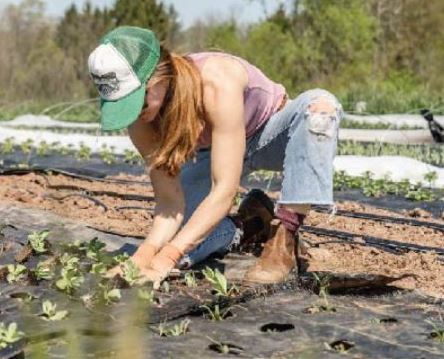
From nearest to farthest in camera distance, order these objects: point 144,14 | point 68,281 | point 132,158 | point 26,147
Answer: point 68,281, point 132,158, point 26,147, point 144,14

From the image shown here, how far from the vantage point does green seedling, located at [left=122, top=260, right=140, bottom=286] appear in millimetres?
2801

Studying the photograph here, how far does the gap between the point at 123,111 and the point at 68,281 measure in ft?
1.79

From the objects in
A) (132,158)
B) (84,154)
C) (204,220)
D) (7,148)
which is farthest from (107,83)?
(7,148)

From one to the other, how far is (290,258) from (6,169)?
12.0ft

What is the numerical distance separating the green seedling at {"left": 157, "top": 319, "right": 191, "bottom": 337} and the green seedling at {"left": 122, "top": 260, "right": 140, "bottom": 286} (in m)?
0.26

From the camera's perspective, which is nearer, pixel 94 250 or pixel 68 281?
pixel 68 281

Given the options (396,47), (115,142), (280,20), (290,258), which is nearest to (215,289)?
(290,258)

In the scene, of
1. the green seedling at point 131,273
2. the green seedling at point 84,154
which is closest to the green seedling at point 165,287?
the green seedling at point 131,273

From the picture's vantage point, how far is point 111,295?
267cm

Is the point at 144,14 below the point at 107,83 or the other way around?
the other way around

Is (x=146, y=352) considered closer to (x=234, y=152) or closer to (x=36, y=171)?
(x=234, y=152)

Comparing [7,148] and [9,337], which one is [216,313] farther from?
[7,148]

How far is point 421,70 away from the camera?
26297 millimetres

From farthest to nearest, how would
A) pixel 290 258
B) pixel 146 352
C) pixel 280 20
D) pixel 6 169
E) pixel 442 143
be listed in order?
1. pixel 280 20
2. pixel 442 143
3. pixel 6 169
4. pixel 290 258
5. pixel 146 352
